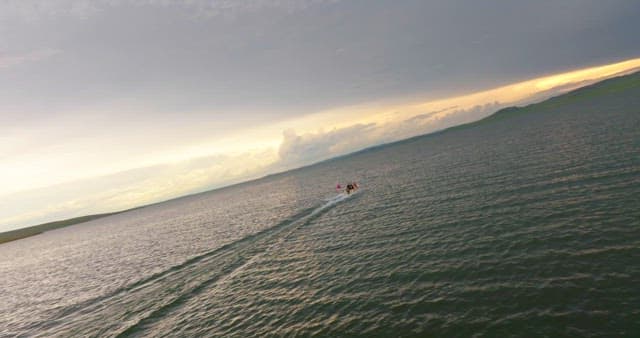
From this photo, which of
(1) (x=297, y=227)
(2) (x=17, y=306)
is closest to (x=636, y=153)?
(1) (x=297, y=227)

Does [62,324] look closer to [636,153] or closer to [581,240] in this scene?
[581,240]

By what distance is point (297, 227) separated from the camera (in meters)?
69.6

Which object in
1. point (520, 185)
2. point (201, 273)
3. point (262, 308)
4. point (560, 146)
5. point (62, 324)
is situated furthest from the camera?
point (560, 146)

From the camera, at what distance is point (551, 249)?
31.0m

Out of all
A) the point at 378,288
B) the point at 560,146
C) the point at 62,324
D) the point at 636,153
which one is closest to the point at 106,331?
the point at 62,324

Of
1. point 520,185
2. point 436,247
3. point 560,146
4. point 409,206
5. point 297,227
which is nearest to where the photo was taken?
point 436,247

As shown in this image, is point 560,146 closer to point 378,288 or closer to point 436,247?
point 436,247

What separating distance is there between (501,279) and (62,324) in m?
54.3

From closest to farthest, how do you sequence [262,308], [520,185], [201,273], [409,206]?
[262,308] → [201,273] → [520,185] → [409,206]

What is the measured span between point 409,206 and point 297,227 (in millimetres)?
24949

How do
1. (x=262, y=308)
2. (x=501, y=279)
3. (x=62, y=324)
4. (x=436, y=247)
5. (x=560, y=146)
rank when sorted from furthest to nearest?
(x=560, y=146) → (x=62, y=324) → (x=436, y=247) → (x=262, y=308) → (x=501, y=279)

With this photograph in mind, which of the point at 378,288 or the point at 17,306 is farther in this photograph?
the point at 17,306

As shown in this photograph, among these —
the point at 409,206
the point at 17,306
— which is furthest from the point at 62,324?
the point at 409,206

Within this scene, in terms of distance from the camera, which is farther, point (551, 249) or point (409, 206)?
point (409, 206)
